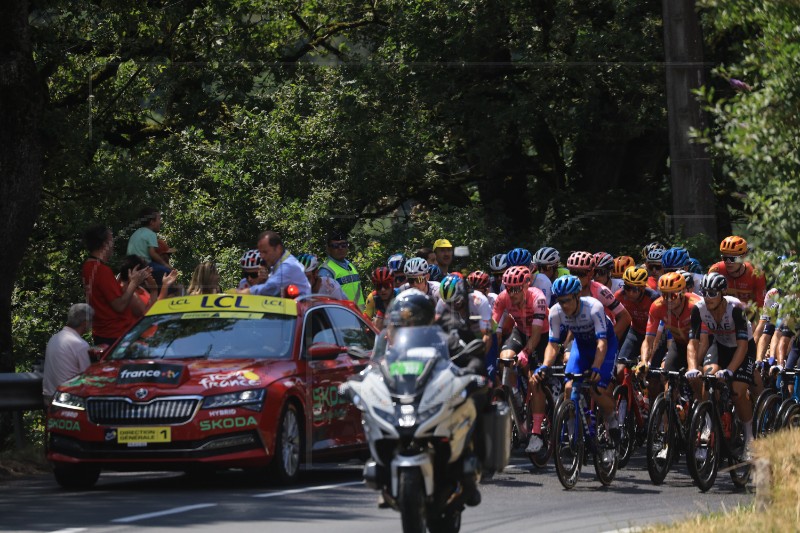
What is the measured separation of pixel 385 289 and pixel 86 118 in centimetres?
1005

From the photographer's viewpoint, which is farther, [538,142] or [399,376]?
[538,142]

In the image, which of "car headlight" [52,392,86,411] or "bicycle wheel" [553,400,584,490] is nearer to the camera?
"car headlight" [52,392,86,411]

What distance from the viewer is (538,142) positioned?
1284 inches

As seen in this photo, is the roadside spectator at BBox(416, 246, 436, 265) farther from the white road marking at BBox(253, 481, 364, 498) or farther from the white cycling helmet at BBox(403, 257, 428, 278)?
the white road marking at BBox(253, 481, 364, 498)

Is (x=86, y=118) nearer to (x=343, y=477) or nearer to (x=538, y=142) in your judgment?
(x=538, y=142)

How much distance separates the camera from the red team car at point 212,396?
14.1m

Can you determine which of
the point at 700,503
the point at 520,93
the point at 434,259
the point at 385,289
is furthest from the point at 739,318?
the point at 520,93

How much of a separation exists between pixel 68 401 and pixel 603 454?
4987 millimetres

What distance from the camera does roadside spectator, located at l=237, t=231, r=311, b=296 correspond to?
16891 mm

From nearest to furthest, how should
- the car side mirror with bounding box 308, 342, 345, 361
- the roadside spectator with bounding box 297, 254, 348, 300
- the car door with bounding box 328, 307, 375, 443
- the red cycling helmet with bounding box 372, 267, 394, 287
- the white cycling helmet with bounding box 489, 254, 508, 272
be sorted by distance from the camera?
the car side mirror with bounding box 308, 342, 345, 361 < the car door with bounding box 328, 307, 375, 443 < the roadside spectator with bounding box 297, 254, 348, 300 < the red cycling helmet with bounding box 372, 267, 394, 287 < the white cycling helmet with bounding box 489, 254, 508, 272

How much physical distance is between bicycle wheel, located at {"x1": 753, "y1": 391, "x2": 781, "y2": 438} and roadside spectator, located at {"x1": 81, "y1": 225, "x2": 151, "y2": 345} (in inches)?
254

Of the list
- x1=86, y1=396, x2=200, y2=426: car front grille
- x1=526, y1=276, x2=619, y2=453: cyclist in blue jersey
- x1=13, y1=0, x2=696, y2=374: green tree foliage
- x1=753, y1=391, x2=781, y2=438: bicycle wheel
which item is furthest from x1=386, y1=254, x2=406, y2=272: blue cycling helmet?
x1=13, y1=0, x2=696, y2=374: green tree foliage

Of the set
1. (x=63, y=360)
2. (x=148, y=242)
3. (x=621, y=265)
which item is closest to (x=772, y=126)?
(x=63, y=360)

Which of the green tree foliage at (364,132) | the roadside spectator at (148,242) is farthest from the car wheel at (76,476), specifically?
the green tree foliage at (364,132)
